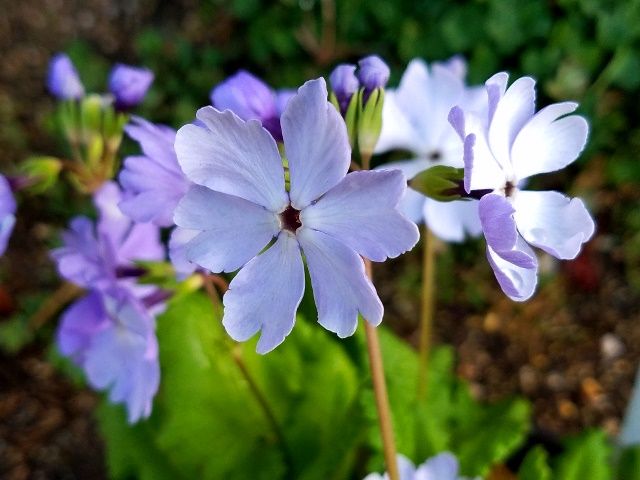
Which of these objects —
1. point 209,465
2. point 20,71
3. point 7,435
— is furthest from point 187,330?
point 20,71

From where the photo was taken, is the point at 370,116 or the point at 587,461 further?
the point at 587,461

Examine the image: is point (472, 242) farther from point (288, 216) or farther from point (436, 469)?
point (288, 216)

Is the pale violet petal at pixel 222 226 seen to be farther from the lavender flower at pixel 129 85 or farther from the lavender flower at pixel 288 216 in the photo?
the lavender flower at pixel 129 85

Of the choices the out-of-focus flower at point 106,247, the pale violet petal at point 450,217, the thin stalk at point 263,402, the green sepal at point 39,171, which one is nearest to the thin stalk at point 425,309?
the pale violet petal at point 450,217

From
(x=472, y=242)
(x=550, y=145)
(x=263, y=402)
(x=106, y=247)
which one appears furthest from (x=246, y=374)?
(x=472, y=242)

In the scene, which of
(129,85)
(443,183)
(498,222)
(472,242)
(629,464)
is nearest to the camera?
(498,222)

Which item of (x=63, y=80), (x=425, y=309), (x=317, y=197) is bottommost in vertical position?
(x=425, y=309)
